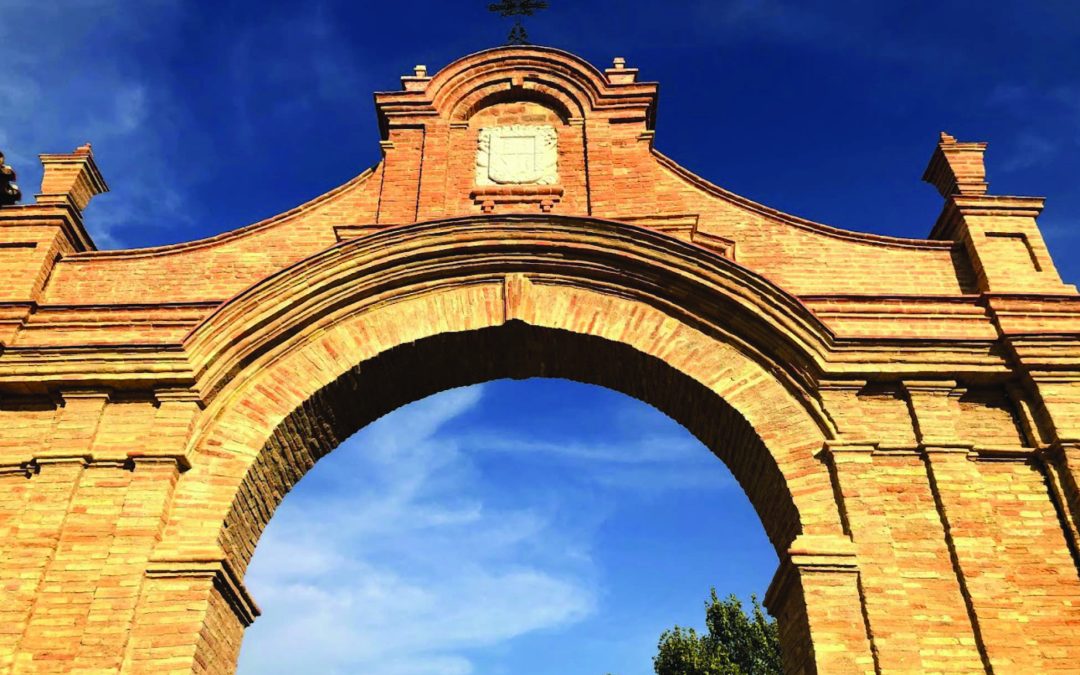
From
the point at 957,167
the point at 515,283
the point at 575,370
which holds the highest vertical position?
the point at 957,167

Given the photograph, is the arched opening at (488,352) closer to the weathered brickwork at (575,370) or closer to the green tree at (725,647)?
the weathered brickwork at (575,370)

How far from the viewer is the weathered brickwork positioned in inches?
280

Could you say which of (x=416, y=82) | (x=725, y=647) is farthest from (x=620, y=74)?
(x=725, y=647)

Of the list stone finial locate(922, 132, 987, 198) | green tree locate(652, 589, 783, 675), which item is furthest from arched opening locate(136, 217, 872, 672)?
green tree locate(652, 589, 783, 675)

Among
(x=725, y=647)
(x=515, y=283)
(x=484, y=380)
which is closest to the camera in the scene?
(x=515, y=283)

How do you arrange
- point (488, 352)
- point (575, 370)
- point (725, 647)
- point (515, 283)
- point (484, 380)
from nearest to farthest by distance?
1. point (515, 283)
2. point (488, 352)
3. point (575, 370)
4. point (484, 380)
5. point (725, 647)

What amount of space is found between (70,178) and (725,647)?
2229 cm

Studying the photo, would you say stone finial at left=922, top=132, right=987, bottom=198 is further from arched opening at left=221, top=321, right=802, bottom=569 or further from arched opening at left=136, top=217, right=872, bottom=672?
arched opening at left=221, top=321, right=802, bottom=569

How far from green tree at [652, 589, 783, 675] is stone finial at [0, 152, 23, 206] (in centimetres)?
2065

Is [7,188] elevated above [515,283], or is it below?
above

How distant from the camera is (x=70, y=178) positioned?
988 cm

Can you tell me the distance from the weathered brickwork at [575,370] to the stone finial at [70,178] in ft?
0.15

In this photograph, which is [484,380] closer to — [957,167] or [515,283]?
[515,283]

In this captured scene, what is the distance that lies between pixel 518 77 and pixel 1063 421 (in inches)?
283
